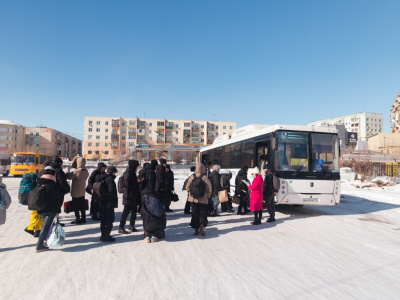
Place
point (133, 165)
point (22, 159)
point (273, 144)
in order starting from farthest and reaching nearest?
point (22, 159) → point (273, 144) → point (133, 165)

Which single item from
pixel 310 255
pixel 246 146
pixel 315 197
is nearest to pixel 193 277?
pixel 310 255

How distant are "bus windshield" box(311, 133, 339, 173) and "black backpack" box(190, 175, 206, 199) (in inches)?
179

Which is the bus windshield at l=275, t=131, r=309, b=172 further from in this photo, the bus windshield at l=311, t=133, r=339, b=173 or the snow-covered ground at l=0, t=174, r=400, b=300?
the snow-covered ground at l=0, t=174, r=400, b=300

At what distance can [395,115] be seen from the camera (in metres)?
85.4

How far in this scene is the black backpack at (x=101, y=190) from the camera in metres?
5.38

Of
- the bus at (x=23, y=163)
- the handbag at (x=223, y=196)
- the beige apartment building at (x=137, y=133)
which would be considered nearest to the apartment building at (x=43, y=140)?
the beige apartment building at (x=137, y=133)

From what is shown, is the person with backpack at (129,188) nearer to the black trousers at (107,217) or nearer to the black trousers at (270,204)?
the black trousers at (107,217)

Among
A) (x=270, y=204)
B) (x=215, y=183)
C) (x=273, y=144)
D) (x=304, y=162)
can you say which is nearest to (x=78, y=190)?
(x=215, y=183)

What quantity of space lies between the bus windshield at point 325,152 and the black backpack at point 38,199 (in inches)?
307

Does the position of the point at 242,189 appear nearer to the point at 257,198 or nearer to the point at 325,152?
the point at 257,198

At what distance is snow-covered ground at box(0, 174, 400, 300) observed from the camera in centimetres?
337

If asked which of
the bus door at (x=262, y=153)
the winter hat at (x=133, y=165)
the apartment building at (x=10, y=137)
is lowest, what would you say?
the winter hat at (x=133, y=165)

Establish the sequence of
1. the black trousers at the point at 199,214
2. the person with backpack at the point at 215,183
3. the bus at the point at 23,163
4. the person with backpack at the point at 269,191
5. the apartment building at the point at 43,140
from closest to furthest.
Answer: the black trousers at the point at 199,214, the person with backpack at the point at 269,191, the person with backpack at the point at 215,183, the bus at the point at 23,163, the apartment building at the point at 43,140

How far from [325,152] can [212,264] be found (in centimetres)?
632
